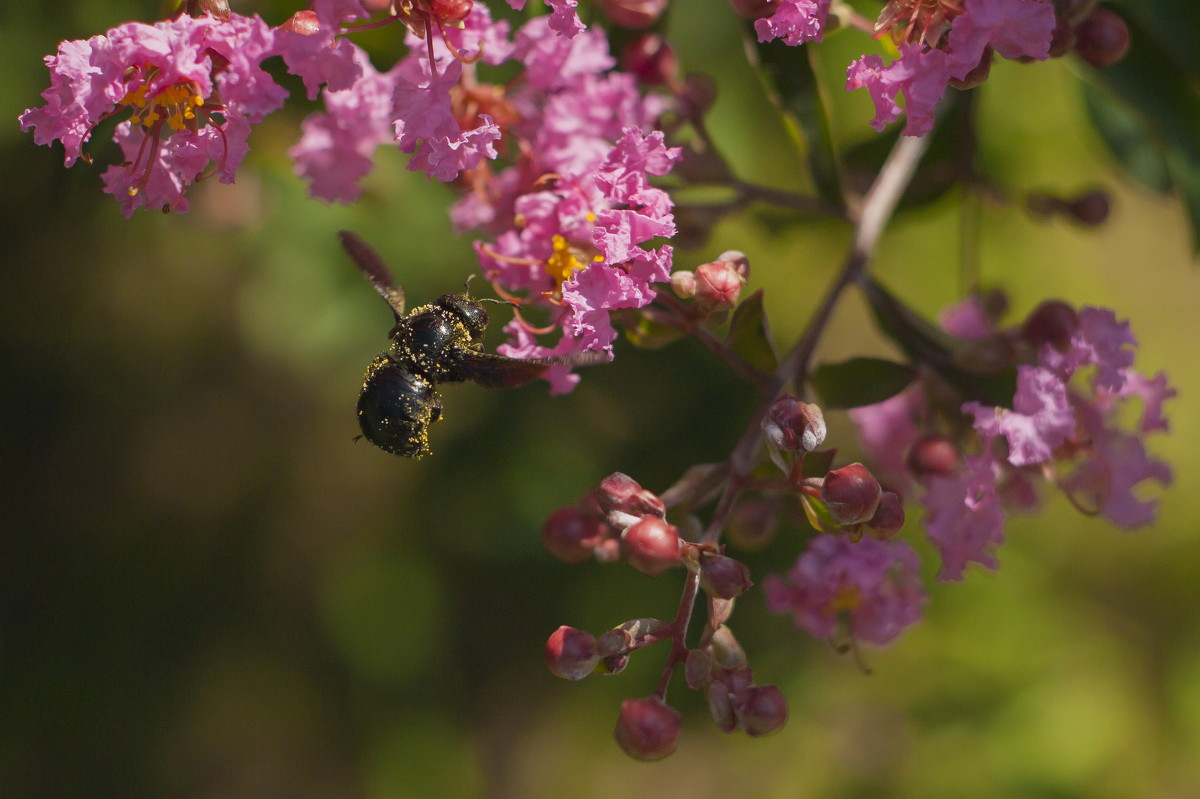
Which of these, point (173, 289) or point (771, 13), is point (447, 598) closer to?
point (173, 289)

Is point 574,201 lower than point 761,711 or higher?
→ higher

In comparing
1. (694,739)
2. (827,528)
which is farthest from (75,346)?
(827,528)

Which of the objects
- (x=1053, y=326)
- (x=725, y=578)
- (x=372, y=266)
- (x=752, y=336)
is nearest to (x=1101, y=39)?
(x=1053, y=326)

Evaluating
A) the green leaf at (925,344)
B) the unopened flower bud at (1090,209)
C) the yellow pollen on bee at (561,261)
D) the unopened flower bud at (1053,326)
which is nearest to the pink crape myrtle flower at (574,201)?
the yellow pollen on bee at (561,261)

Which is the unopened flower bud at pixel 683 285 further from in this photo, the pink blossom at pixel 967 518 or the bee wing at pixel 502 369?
the pink blossom at pixel 967 518

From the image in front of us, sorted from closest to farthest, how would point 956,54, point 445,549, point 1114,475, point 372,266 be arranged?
1. point 956,54
2. point 372,266
3. point 1114,475
4. point 445,549

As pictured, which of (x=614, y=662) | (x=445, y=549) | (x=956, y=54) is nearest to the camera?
(x=956, y=54)

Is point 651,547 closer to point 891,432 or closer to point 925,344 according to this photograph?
point 925,344
